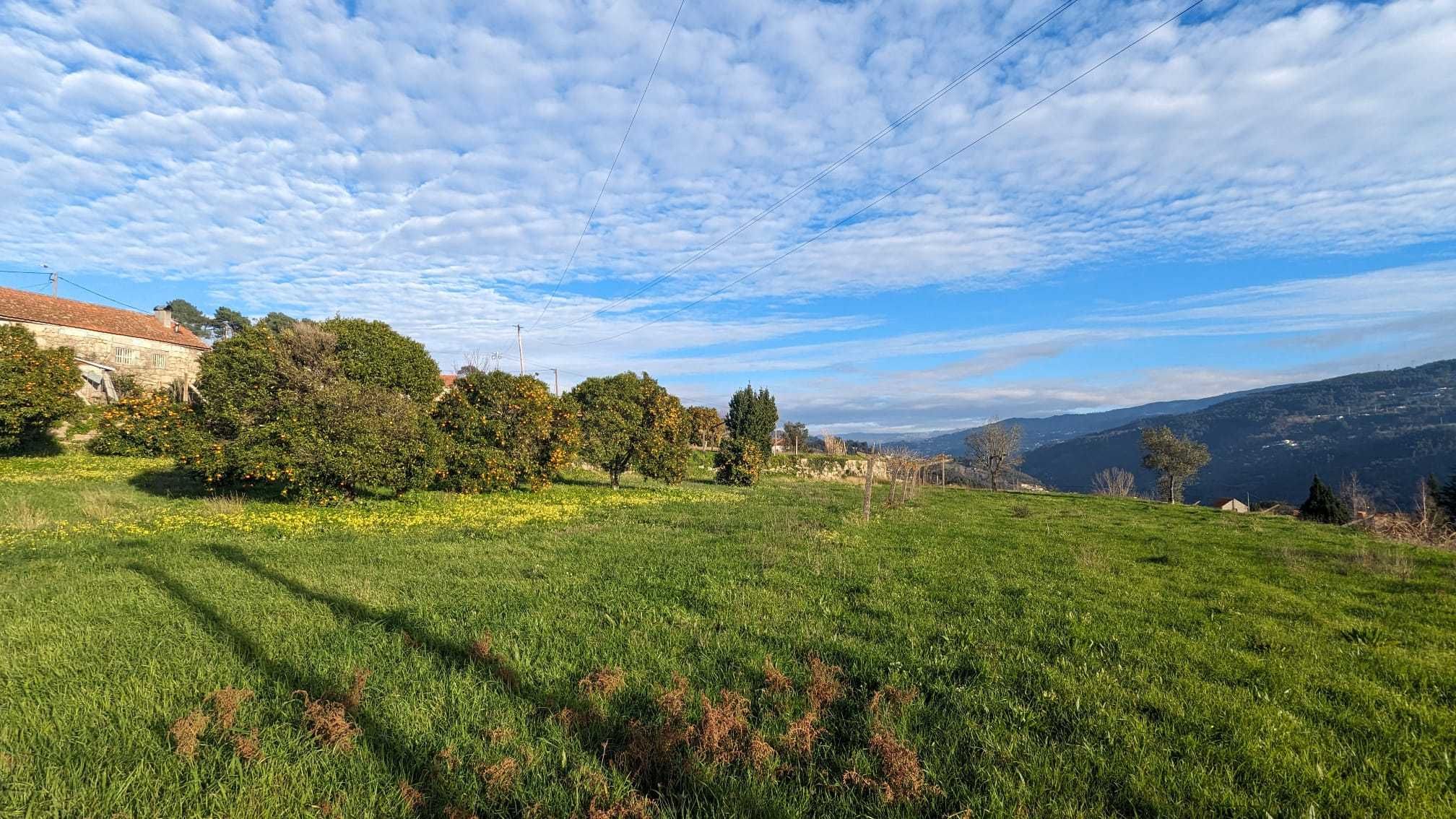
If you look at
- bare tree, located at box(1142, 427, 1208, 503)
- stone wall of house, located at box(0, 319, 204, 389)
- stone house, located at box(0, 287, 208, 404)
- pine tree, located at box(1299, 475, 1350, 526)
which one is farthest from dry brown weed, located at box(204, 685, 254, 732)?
bare tree, located at box(1142, 427, 1208, 503)

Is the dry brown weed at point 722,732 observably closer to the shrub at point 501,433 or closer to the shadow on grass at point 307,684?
the shadow on grass at point 307,684

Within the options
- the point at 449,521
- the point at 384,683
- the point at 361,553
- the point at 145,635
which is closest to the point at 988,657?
the point at 384,683

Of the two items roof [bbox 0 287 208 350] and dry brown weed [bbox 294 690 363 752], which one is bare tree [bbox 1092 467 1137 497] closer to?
dry brown weed [bbox 294 690 363 752]

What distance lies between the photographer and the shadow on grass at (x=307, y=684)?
3.57 meters

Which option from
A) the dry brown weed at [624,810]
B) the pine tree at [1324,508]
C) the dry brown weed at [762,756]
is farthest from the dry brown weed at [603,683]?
the pine tree at [1324,508]

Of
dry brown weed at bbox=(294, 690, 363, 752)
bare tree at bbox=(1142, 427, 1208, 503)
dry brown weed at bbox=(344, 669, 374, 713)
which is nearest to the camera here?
dry brown weed at bbox=(294, 690, 363, 752)

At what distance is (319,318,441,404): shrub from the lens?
20.8m

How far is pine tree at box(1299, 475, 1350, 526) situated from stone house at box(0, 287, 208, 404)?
66925 mm

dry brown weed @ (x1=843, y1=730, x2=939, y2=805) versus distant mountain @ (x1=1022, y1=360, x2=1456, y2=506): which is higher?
dry brown weed @ (x1=843, y1=730, x2=939, y2=805)

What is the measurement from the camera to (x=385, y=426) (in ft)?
48.2

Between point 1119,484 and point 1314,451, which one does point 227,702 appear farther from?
point 1314,451

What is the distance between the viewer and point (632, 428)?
2222 cm

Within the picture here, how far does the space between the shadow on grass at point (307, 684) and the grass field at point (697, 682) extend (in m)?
0.03

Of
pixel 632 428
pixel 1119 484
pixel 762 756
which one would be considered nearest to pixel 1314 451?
pixel 1119 484
